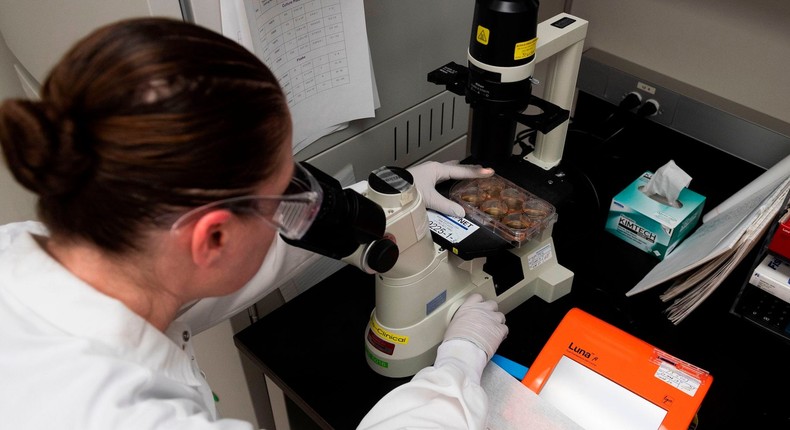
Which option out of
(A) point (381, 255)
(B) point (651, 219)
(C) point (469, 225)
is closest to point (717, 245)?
(B) point (651, 219)

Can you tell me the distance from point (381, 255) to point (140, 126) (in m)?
0.42

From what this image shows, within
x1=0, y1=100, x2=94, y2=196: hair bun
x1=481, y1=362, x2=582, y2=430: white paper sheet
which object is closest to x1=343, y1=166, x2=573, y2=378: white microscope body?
x1=481, y1=362, x2=582, y2=430: white paper sheet

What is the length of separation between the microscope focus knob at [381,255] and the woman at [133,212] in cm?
15

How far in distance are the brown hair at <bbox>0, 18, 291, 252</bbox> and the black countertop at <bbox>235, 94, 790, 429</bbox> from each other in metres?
0.60

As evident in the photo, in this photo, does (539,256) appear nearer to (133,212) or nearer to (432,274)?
(432,274)

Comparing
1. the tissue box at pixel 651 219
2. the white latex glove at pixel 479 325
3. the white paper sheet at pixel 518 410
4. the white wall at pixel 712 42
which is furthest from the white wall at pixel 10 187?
the white wall at pixel 712 42

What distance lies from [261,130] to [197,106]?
78 millimetres

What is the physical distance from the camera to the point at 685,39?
5.37ft

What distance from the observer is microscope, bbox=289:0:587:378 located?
0.91 meters

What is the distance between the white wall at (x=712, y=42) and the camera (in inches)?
58.6

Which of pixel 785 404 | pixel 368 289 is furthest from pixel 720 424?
pixel 368 289

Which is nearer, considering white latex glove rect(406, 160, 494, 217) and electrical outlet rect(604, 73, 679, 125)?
white latex glove rect(406, 160, 494, 217)

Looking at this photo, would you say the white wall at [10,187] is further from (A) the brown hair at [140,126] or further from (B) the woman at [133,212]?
(A) the brown hair at [140,126]

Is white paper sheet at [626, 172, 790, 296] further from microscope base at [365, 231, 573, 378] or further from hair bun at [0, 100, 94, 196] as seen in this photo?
hair bun at [0, 100, 94, 196]
